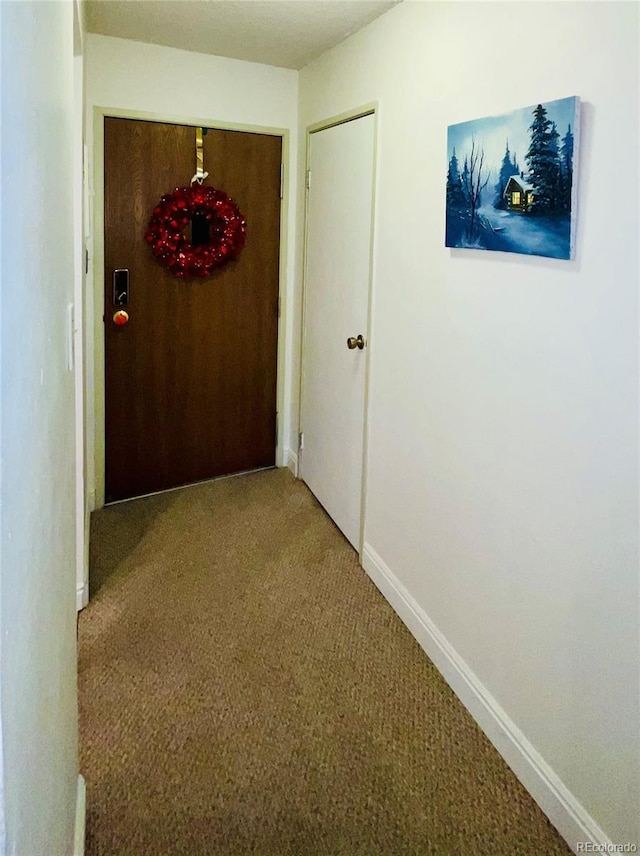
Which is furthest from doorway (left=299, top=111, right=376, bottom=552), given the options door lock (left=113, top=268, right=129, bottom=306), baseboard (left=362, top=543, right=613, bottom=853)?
door lock (left=113, top=268, right=129, bottom=306)

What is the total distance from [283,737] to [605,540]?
1.06 meters

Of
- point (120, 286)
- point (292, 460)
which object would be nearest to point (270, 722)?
point (292, 460)

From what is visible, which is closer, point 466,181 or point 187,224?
point 466,181

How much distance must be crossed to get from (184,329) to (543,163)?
7.56 ft

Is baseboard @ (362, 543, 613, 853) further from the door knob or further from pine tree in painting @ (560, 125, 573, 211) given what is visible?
pine tree in painting @ (560, 125, 573, 211)

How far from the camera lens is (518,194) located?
177 cm

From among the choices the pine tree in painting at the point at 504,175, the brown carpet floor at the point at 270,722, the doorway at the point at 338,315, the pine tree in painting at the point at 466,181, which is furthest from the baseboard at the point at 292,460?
the pine tree in painting at the point at 504,175

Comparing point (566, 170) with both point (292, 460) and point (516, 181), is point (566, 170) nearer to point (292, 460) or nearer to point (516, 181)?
point (516, 181)

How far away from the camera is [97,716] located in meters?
2.04

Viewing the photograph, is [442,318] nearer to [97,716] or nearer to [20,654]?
[97,716]

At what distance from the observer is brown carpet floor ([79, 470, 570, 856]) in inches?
66.6

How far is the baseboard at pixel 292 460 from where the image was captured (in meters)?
3.95

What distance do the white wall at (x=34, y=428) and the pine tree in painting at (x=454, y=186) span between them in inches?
47.1

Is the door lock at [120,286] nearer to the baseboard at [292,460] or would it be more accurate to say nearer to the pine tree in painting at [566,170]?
the baseboard at [292,460]
